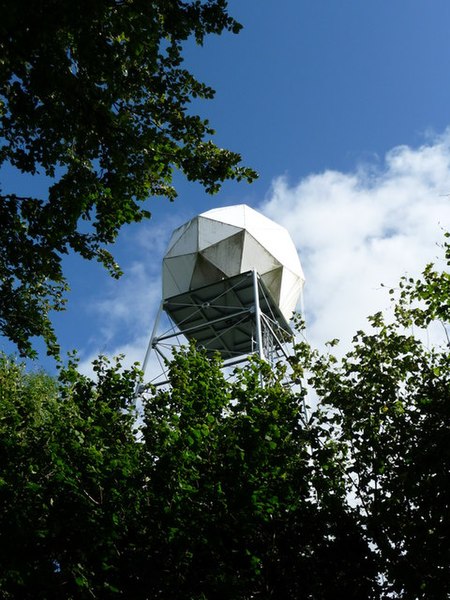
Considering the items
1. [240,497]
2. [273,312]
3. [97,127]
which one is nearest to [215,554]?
[240,497]

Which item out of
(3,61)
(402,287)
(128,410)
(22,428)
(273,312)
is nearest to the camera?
(3,61)

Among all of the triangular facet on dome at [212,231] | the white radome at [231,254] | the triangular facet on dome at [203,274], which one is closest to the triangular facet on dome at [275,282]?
the white radome at [231,254]

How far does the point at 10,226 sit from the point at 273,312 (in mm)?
12690

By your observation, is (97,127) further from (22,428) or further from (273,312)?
(273,312)

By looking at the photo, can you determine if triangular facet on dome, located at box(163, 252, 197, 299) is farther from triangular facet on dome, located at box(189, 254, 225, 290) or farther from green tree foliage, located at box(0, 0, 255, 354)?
green tree foliage, located at box(0, 0, 255, 354)

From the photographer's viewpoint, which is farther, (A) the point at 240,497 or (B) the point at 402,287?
(B) the point at 402,287

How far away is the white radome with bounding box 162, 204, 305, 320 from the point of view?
18234 mm

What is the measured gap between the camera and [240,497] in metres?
7.16

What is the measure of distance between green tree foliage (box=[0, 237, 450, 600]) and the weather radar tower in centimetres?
930

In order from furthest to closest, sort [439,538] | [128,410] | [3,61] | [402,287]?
[128,410]
[402,287]
[439,538]
[3,61]

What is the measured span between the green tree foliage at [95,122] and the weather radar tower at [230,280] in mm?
10124

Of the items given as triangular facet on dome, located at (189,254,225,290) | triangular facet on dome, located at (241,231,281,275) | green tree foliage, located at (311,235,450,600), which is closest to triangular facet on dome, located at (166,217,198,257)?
triangular facet on dome, located at (189,254,225,290)

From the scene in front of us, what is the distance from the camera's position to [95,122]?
6.63m

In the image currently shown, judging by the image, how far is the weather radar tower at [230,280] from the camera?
18.1m
